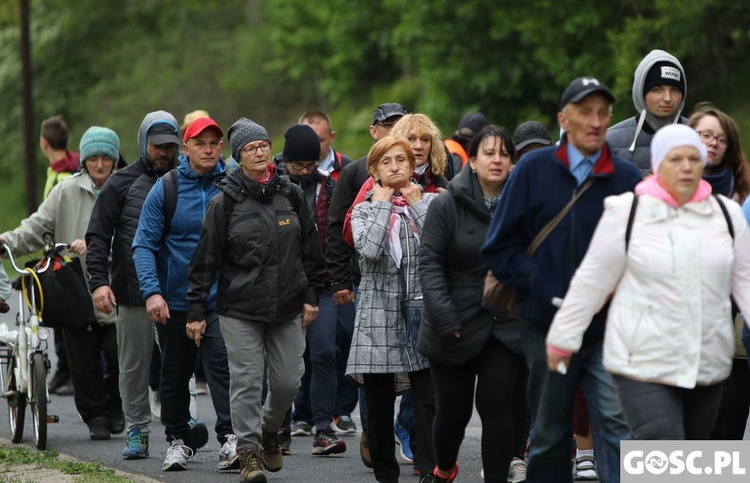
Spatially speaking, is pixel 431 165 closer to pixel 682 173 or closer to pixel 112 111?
pixel 682 173

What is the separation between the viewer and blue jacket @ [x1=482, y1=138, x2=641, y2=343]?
614cm

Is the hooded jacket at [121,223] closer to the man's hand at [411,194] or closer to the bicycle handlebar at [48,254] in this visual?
the bicycle handlebar at [48,254]

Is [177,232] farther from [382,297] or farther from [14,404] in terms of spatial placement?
[14,404]

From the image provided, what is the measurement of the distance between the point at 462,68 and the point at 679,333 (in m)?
23.0

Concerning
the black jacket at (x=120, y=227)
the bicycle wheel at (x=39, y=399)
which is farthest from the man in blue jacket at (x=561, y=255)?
the bicycle wheel at (x=39, y=399)

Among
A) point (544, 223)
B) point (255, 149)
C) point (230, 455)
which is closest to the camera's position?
point (544, 223)

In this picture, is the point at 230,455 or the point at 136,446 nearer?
the point at 230,455

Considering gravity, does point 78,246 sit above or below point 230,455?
above

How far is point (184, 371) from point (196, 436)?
1.53 ft

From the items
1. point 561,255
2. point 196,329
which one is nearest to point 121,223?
point 196,329

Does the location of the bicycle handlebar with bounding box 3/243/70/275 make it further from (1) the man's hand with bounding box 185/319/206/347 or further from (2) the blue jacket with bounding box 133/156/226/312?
(1) the man's hand with bounding box 185/319/206/347

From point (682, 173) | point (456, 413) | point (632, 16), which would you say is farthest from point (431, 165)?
point (632, 16)

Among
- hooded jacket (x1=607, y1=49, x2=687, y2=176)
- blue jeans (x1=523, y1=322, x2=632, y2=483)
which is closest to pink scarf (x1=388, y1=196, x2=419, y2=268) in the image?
hooded jacket (x1=607, y1=49, x2=687, y2=176)

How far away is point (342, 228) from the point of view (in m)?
9.23
